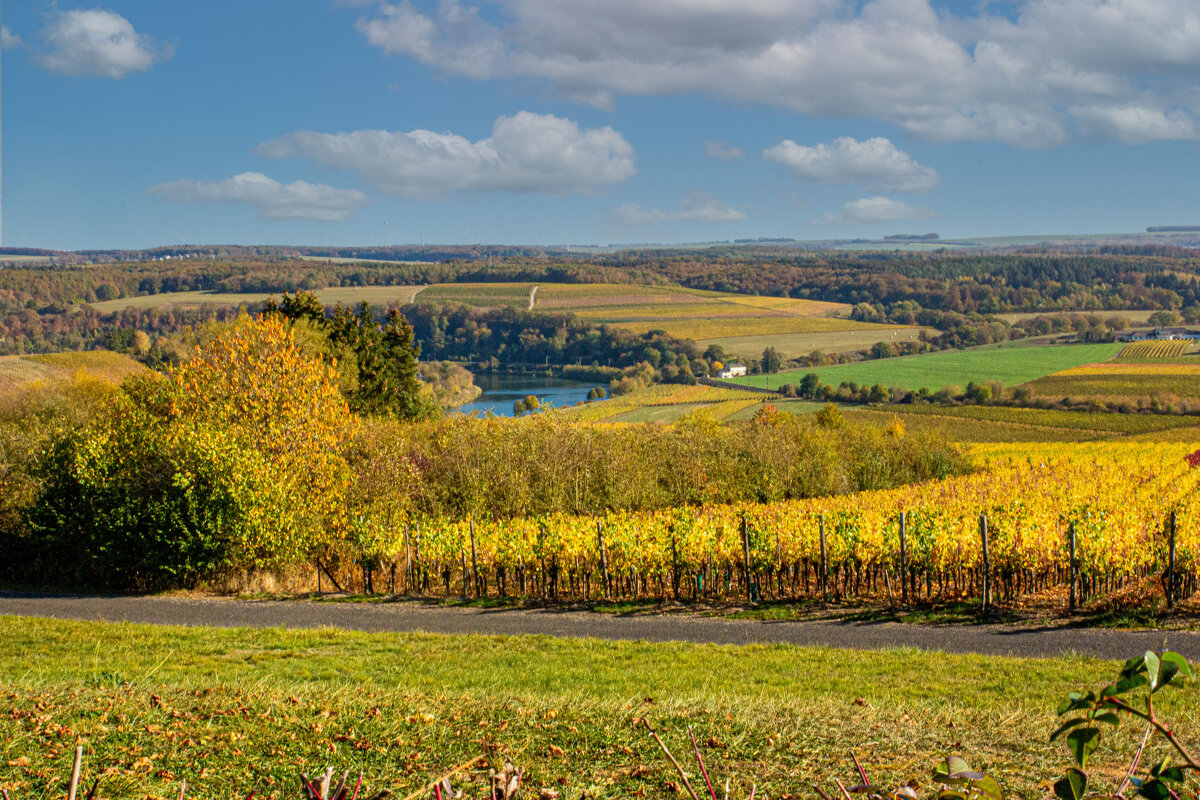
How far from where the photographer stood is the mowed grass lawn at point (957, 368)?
99688 mm

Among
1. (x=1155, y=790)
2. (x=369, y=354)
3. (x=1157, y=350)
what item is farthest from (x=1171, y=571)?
(x=1157, y=350)

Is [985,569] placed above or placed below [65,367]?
below

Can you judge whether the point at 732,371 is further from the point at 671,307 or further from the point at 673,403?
the point at 671,307

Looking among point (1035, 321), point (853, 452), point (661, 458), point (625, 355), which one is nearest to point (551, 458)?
point (661, 458)

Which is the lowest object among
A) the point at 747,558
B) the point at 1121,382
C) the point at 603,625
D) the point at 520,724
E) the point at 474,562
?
the point at 1121,382

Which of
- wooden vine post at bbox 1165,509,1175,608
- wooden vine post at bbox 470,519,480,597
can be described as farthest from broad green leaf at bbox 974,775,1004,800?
wooden vine post at bbox 470,519,480,597

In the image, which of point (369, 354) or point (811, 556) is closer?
point (811, 556)

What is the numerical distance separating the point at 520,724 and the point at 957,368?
111 meters

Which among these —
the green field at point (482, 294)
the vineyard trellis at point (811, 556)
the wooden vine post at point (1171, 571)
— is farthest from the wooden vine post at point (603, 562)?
the green field at point (482, 294)

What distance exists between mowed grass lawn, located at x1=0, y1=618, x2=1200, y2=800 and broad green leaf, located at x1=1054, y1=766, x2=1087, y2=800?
2.21 meters

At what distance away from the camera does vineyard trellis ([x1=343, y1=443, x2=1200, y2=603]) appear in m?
18.0

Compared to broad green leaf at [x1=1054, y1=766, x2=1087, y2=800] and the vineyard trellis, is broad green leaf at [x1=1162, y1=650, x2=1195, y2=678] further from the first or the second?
the vineyard trellis

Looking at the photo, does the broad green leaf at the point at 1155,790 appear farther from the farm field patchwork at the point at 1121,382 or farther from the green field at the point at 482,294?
the green field at the point at 482,294

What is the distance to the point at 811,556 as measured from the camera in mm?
19391
